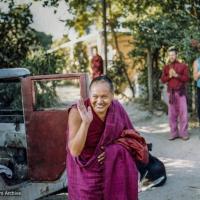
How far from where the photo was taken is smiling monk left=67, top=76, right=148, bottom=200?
366 centimetres

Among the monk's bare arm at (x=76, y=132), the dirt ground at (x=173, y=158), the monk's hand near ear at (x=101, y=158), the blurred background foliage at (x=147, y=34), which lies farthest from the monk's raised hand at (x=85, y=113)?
the blurred background foliage at (x=147, y=34)

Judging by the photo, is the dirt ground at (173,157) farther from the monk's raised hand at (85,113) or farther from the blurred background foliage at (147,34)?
the monk's raised hand at (85,113)

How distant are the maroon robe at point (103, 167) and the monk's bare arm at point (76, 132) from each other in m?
0.15

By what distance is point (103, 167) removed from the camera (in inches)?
146

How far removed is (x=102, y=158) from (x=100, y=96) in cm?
48

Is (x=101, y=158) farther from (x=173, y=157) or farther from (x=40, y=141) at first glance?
(x=173, y=157)

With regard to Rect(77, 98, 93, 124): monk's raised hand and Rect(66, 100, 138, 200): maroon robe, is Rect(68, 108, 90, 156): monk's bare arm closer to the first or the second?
Rect(77, 98, 93, 124): monk's raised hand

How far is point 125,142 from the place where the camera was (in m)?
3.77

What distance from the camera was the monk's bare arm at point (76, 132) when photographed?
3.45 meters

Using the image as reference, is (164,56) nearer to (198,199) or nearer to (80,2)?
(80,2)

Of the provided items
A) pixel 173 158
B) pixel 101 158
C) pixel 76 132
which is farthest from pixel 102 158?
pixel 173 158

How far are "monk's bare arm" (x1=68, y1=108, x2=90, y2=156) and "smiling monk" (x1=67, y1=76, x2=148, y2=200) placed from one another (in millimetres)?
17

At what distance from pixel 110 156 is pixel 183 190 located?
294 centimetres

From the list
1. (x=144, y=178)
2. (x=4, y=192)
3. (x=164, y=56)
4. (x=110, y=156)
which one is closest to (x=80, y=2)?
(x=164, y=56)
